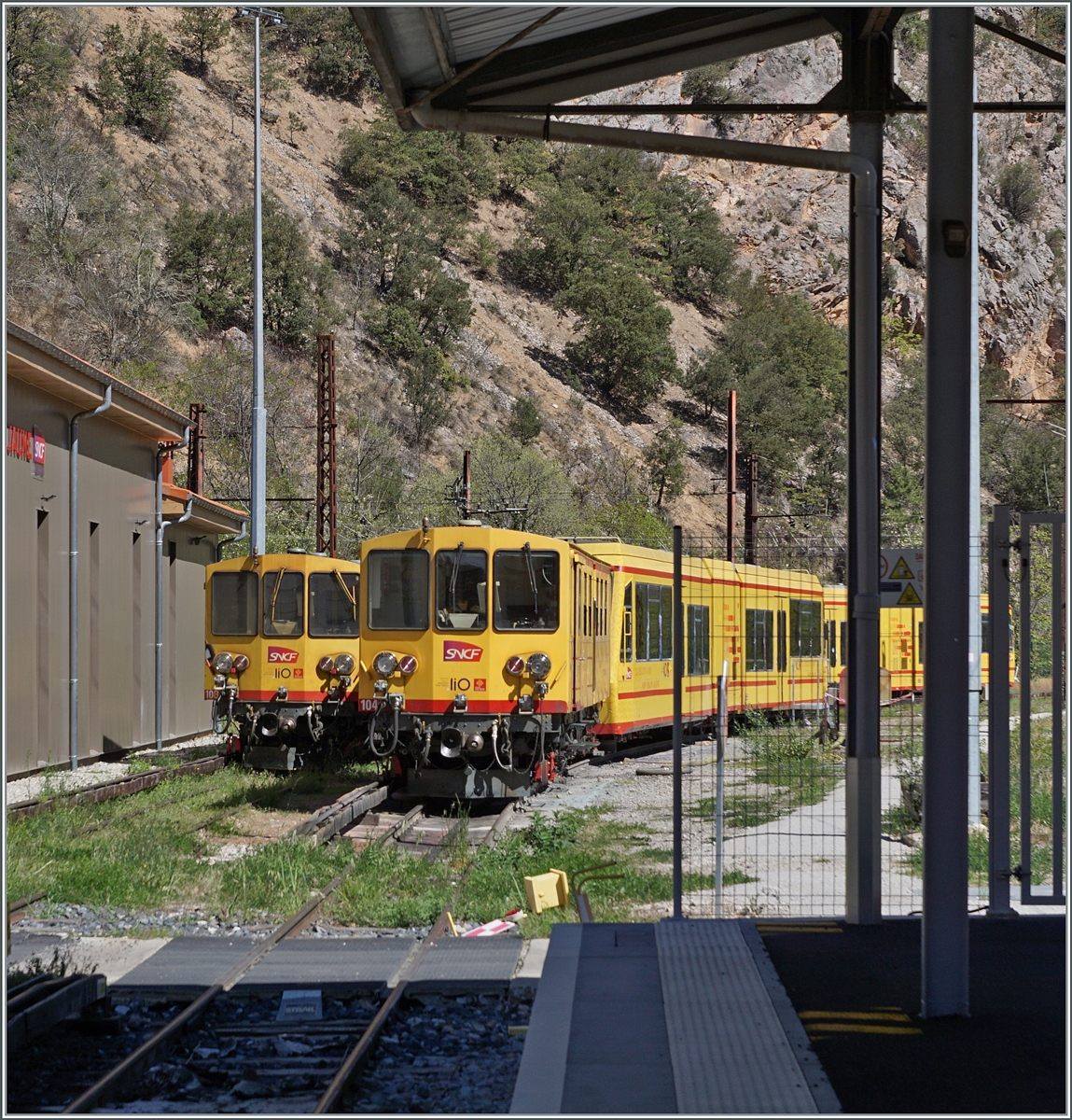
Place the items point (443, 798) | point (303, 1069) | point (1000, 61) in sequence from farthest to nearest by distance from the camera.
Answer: point (1000, 61)
point (443, 798)
point (303, 1069)

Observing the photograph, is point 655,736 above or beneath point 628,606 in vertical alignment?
beneath

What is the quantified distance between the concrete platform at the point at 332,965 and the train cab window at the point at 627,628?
10834 millimetres

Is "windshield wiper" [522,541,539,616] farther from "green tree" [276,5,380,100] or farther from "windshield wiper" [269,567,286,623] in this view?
"green tree" [276,5,380,100]

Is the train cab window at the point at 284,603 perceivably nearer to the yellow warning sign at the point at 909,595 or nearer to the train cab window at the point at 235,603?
the train cab window at the point at 235,603

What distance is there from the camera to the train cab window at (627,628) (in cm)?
2003

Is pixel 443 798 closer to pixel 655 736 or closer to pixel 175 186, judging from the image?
pixel 655 736

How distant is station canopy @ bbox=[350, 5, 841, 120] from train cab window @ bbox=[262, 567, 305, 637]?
40.0 feet

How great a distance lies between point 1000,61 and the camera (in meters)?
95.5

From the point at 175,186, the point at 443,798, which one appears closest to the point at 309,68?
the point at 175,186

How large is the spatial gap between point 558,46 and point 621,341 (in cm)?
6311

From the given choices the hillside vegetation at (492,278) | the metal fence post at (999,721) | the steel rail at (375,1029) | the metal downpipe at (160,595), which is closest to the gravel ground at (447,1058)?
the steel rail at (375,1029)

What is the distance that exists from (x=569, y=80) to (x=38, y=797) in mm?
11494

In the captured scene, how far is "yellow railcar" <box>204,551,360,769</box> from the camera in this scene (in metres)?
19.3

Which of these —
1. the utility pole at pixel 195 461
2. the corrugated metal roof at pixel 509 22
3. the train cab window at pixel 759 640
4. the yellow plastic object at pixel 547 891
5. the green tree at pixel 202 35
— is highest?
the green tree at pixel 202 35
